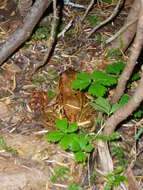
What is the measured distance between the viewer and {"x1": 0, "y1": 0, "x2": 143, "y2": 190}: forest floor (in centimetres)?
240

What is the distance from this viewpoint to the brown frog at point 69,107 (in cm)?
265

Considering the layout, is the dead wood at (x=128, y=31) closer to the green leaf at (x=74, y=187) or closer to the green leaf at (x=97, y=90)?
the green leaf at (x=97, y=90)

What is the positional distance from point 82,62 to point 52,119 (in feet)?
2.06

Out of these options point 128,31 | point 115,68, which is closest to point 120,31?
point 128,31

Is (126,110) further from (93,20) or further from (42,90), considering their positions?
(93,20)

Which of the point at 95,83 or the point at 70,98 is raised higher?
the point at 95,83

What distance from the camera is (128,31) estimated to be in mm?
3045

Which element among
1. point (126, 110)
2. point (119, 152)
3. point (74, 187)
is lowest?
point (74, 187)

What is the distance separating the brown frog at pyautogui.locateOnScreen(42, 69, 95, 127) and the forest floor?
0.08 meters

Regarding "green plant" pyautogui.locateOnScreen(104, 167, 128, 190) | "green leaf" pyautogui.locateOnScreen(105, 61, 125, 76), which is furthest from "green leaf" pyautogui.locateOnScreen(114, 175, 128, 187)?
"green leaf" pyautogui.locateOnScreen(105, 61, 125, 76)

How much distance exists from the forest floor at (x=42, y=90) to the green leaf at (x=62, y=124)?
0.17 m

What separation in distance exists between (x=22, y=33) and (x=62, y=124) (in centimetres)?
85

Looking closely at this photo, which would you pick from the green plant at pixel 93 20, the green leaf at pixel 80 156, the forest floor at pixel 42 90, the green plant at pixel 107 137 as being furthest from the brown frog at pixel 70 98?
the green plant at pixel 93 20

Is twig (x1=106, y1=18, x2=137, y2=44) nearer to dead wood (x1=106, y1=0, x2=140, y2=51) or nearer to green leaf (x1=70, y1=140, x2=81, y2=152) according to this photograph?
dead wood (x1=106, y1=0, x2=140, y2=51)
